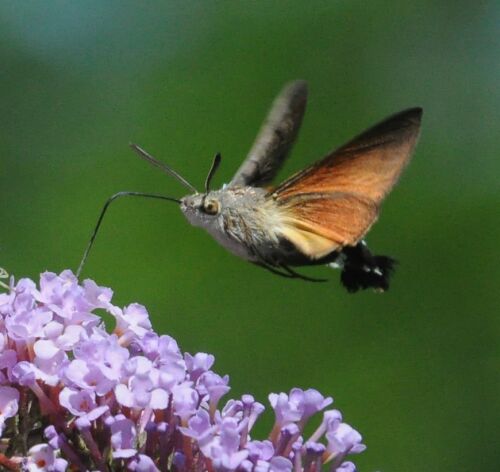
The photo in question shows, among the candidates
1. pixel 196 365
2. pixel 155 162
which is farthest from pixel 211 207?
pixel 196 365

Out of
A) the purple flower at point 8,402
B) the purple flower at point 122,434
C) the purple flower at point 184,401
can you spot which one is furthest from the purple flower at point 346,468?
the purple flower at point 8,402

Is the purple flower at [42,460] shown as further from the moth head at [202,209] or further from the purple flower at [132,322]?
the moth head at [202,209]

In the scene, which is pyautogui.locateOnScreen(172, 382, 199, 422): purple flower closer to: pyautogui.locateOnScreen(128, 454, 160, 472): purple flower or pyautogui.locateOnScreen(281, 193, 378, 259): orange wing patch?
pyautogui.locateOnScreen(128, 454, 160, 472): purple flower

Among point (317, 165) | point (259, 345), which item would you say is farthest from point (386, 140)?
point (259, 345)

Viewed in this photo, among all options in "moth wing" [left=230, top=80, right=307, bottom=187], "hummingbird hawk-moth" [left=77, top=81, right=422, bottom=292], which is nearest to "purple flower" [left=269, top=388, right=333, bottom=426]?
"hummingbird hawk-moth" [left=77, top=81, right=422, bottom=292]

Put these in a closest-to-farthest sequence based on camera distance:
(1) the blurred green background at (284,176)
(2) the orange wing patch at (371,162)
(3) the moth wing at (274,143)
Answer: (2) the orange wing patch at (371,162) → (3) the moth wing at (274,143) → (1) the blurred green background at (284,176)

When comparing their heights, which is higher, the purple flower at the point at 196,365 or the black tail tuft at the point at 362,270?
the black tail tuft at the point at 362,270

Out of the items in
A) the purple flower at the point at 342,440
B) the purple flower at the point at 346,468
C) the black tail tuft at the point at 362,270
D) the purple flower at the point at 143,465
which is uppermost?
the black tail tuft at the point at 362,270
